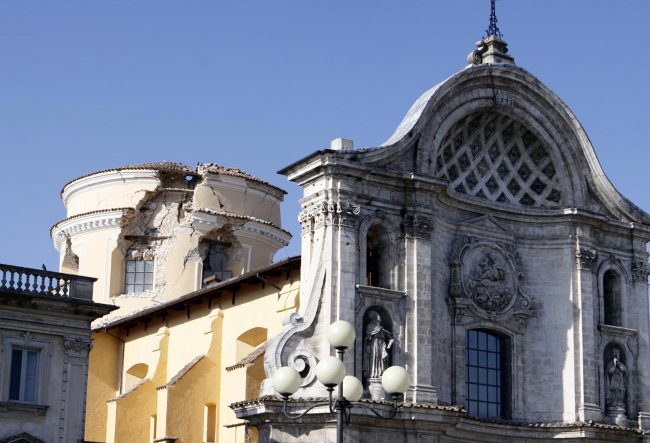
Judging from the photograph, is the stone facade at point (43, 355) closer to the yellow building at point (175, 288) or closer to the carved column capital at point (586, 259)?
the yellow building at point (175, 288)

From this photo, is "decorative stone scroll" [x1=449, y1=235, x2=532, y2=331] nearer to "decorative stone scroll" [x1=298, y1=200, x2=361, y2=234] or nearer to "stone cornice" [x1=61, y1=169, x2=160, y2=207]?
"decorative stone scroll" [x1=298, y1=200, x2=361, y2=234]

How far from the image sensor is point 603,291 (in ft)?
130

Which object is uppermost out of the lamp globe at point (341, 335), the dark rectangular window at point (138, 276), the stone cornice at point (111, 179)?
the stone cornice at point (111, 179)

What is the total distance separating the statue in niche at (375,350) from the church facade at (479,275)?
0.06 metres

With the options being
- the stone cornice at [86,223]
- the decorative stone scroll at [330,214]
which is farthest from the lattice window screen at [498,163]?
the stone cornice at [86,223]

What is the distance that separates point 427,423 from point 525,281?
6.79 metres

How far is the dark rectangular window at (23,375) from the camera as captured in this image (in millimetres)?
32625

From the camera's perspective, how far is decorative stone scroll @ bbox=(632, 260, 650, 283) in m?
39.9

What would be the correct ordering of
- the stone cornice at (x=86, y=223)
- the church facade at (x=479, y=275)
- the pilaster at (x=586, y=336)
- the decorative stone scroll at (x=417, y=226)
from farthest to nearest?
the stone cornice at (x=86, y=223) → the pilaster at (x=586, y=336) → the decorative stone scroll at (x=417, y=226) → the church facade at (x=479, y=275)

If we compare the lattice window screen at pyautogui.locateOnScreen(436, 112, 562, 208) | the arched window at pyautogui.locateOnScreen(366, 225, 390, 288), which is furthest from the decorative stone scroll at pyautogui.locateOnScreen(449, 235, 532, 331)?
the arched window at pyautogui.locateOnScreen(366, 225, 390, 288)

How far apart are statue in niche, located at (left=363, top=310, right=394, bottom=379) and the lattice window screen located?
17.8 feet

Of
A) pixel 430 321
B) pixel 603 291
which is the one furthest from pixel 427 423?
pixel 603 291

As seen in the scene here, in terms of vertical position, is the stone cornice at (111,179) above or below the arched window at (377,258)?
above

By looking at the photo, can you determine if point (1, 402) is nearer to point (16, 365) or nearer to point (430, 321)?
point (16, 365)
